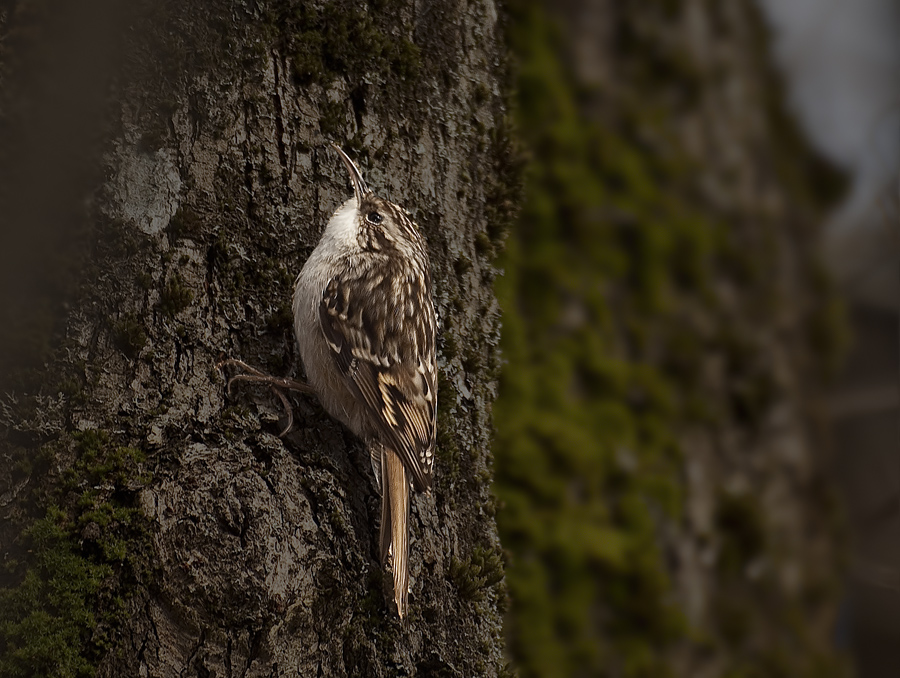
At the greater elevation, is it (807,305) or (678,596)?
(807,305)

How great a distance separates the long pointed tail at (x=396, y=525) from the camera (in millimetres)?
1178

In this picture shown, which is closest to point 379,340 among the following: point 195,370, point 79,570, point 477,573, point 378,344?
point 378,344

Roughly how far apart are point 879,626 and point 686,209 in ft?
6.90

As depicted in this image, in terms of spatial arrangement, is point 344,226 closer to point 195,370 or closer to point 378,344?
point 378,344

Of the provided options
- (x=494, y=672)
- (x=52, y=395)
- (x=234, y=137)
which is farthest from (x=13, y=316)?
(x=494, y=672)

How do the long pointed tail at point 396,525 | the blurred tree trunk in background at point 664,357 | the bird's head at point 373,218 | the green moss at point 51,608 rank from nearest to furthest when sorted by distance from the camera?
the green moss at point 51,608 < the long pointed tail at point 396,525 < the bird's head at point 373,218 < the blurred tree trunk in background at point 664,357

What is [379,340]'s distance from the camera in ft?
4.67

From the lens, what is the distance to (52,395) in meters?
1.11

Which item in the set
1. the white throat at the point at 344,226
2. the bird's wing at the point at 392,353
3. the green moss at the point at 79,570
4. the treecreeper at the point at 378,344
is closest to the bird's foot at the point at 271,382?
the treecreeper at the point at 378,344

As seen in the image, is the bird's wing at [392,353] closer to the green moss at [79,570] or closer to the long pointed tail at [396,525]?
the long pointed tail at [396,525]

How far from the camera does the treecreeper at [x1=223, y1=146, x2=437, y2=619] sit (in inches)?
48.6

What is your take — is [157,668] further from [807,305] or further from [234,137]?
[807,305]

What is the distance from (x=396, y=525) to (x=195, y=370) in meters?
0.44

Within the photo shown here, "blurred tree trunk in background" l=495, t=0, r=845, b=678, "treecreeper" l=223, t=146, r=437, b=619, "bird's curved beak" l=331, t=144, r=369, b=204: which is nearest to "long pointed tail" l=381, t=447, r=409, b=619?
"treecreeper" l=223, t=146, r=437, b=619
